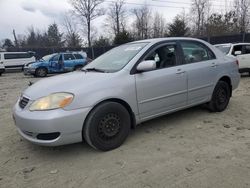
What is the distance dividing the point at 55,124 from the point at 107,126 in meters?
0.75

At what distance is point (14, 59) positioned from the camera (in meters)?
21.9

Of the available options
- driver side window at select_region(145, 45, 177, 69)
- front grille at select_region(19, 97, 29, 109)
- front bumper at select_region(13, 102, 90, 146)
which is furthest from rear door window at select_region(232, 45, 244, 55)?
front grille at select_region(19, 97, 29, 109)

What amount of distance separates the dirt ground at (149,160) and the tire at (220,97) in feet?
1.75

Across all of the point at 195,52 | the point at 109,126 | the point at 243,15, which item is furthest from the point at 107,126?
the point at 243,15

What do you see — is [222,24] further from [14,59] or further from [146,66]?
[146,66]

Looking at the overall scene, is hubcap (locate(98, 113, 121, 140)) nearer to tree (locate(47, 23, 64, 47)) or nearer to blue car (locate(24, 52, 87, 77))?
blue car (locate(24, 52, 87, 77))

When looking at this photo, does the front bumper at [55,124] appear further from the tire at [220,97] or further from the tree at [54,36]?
the tree at [54,36]

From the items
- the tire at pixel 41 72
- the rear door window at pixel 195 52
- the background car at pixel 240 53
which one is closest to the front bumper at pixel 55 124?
the rear door window at pixel 195 52

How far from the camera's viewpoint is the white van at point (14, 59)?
21.4 meters

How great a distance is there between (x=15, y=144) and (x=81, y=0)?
134ft

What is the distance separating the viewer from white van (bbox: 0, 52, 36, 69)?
21364 millimetres

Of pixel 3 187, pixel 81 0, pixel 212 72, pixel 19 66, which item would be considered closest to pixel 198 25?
pixel 81 0

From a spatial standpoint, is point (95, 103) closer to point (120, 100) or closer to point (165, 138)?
point (120, 100)

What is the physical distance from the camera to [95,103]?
344cm
